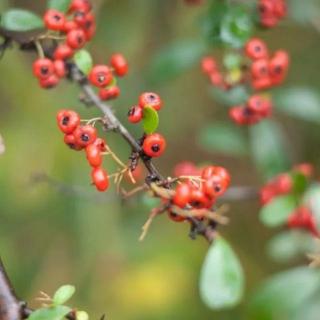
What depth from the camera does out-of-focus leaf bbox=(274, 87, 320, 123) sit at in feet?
6.52

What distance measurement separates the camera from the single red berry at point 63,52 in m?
1.37

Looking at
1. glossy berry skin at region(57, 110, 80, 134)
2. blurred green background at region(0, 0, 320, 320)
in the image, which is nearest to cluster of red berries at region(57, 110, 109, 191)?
glossy berry skin at region(57, 110, 80, 134)

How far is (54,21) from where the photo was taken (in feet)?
4.43

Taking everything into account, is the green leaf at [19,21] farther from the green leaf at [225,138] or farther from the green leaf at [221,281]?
the green leaf at [225,138]

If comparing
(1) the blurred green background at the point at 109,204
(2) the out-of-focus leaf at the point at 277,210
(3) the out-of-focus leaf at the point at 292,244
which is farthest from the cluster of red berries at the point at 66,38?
(3) the out-of-focus leaf at the point at 292,244

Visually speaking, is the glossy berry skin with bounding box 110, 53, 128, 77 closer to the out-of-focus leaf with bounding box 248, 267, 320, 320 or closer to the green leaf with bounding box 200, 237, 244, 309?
the green leaf with bounding box 200, 237, 244, 309

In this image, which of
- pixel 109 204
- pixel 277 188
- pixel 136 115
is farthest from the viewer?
pixel 109 204

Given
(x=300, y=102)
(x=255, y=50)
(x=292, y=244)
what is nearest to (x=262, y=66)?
(x=255, y=50)

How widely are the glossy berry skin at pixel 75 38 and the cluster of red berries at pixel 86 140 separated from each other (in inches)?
8.8

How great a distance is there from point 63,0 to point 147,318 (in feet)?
4.06

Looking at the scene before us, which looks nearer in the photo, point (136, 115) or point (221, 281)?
point (136, 115)

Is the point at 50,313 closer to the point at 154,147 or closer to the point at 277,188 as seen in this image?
the point at 154,147

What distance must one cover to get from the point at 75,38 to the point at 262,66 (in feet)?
1.25

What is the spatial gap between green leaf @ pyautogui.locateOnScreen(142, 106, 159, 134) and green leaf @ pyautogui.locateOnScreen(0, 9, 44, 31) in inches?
15.0
